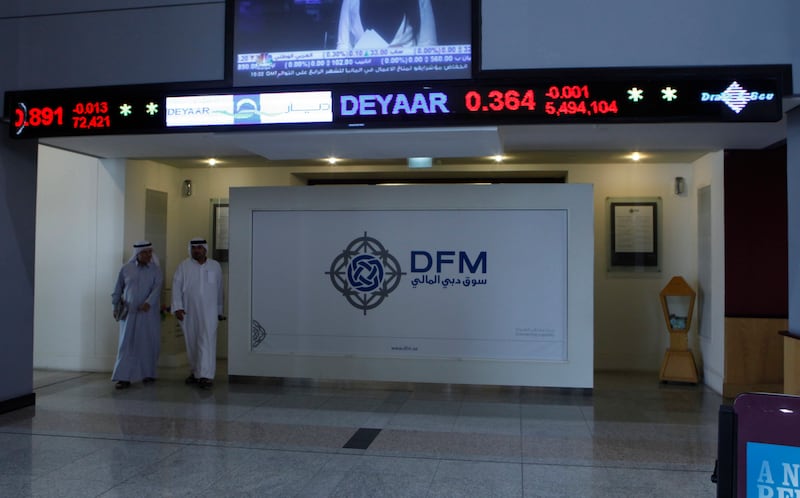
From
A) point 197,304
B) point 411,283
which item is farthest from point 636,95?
point 197,304

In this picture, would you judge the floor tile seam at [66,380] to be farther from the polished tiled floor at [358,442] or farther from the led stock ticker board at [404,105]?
the led stock ticker board at [404,105]

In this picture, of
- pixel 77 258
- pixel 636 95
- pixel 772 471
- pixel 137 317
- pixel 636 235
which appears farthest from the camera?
pixel 636 235

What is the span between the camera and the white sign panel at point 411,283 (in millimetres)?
7148

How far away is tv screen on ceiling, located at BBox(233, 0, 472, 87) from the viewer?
17.5 ft

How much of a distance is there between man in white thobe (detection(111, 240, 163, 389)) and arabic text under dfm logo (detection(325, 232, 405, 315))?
218cm

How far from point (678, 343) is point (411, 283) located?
3.23 meters

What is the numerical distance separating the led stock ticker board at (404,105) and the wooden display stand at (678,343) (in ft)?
11.2

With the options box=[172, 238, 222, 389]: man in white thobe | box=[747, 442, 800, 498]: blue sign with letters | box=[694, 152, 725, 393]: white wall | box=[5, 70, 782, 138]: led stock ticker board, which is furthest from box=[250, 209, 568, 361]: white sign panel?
box=[747, 442, 800, 498]: blue sign with letters

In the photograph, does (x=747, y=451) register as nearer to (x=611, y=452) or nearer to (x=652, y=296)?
(x=611, y=452)

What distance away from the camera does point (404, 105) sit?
5.21m

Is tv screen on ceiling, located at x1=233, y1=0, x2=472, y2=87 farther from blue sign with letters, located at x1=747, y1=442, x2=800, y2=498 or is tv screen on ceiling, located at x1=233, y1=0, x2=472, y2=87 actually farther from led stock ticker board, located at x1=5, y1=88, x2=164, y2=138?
blue sign with letters, located at x1=747, y1=442, x2=800, y2=498

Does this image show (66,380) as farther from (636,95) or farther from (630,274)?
(630,274)

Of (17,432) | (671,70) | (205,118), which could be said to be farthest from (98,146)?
(671,70)

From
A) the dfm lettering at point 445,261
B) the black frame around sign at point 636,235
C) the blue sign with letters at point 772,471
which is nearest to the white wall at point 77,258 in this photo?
the dfm lettering at point 445,261
